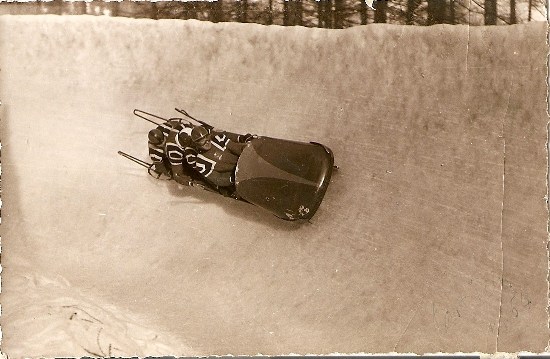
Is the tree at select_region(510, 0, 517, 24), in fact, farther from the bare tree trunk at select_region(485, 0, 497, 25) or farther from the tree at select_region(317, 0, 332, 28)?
the tree at select_region(317, 0, 332, 28)

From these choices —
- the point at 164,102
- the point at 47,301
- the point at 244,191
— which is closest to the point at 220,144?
the point at 244,191

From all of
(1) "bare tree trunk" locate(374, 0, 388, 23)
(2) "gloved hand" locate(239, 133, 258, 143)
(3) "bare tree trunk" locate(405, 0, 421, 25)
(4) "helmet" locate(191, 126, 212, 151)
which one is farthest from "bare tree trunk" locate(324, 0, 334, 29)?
(4) "helmet" locate(191, 126, 212, 151)

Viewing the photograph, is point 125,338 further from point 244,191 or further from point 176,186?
point 244,191

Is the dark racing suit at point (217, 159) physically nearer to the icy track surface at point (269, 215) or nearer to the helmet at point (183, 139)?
the helmet at point (183, 139)

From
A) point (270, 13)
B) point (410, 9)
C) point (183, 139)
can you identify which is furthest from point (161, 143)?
point (410, 9)

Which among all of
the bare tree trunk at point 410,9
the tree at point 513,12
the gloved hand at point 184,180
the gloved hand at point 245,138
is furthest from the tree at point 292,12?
the tree at point 513,12

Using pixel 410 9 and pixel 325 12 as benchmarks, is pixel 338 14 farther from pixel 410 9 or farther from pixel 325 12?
pixel 410 9
